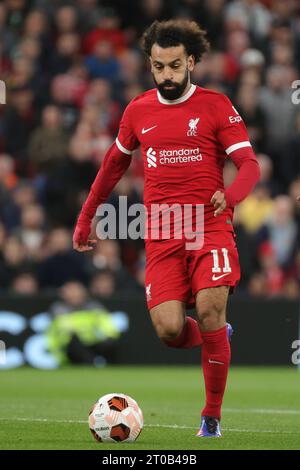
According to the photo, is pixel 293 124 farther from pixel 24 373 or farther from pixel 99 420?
pixel 99 420

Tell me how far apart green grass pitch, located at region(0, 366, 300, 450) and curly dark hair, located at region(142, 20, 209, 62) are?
2.41 meters

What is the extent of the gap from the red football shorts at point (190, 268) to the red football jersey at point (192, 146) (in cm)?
13

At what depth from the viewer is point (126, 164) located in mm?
8961

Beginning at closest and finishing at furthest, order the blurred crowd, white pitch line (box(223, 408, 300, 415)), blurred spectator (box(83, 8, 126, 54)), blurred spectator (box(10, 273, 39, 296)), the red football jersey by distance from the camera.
Answer: the red football jersey, white pitch line (box(223, 408, 300, 415)), blurred spectator (box(10, 273, 39, 296)), the blurred crowd, blurred spectator (box(83, 8, 126, 54))

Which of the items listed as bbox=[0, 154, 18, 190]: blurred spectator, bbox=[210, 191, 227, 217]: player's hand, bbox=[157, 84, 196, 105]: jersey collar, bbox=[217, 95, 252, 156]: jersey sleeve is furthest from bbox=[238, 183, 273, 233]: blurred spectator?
bbox=[210, 191, 227, 217]: player's hand

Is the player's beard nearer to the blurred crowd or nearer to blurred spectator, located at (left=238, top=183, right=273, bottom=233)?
the blurred crowd

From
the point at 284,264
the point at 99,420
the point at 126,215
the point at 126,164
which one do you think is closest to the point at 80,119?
the point at 126,215

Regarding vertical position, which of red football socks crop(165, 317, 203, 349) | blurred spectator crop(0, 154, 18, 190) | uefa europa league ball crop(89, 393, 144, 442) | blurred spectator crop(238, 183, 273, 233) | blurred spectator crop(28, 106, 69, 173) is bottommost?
uefa europa league ball crop(89, 393, 144, 442)

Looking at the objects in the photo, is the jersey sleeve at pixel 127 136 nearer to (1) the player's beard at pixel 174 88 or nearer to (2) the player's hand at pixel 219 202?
(1) the player's beard at pixel 174 88

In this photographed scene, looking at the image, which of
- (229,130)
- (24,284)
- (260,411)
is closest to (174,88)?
(229,130)

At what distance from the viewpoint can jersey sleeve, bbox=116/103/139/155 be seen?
8711 mm

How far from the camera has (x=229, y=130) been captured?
27.5 ft

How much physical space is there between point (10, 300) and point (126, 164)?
22.9 feet


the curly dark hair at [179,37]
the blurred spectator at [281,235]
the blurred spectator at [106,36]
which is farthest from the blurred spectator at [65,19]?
the curly dark hair at [179,37]
